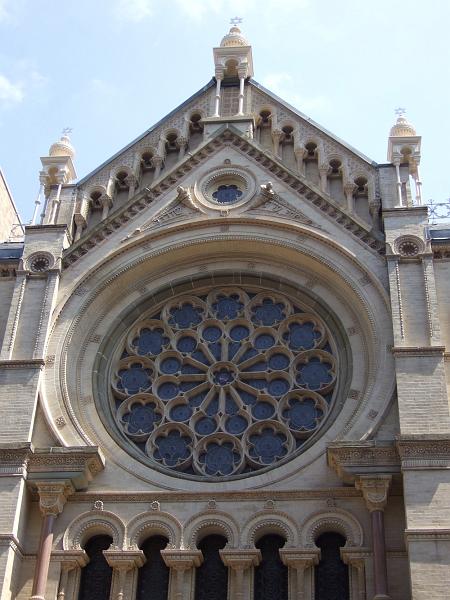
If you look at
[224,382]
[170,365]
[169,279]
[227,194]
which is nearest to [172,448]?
[224,382]

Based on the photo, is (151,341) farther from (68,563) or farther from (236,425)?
(68,563)

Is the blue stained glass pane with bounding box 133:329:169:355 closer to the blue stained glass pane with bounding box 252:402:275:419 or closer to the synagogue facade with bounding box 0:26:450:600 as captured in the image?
the synagogue facade with bounding box 0:26:450:600

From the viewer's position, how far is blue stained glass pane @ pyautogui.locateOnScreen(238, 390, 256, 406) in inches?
866

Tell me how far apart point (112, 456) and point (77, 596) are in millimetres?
2936

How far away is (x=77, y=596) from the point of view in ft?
63.5

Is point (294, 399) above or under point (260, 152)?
under

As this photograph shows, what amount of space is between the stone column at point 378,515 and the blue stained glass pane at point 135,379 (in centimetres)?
560

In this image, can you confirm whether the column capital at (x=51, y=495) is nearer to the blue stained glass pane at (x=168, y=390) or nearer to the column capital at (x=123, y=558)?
the column capital at (x=123, y=558)

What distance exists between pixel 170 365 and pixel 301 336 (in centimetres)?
300

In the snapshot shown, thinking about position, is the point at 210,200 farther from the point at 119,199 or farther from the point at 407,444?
the point at 407,444

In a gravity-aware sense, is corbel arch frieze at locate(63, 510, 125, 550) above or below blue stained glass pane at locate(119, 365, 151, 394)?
below

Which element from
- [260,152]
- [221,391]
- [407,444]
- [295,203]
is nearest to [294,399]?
[221,391]

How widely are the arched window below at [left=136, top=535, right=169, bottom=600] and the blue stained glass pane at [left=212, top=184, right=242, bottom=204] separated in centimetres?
866

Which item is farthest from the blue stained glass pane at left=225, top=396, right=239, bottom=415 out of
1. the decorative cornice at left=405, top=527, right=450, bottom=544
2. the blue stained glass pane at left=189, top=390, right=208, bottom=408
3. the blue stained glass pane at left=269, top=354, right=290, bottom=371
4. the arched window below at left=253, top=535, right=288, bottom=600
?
the decorative cornice at left=405, top=527, right=450, bottom=544
